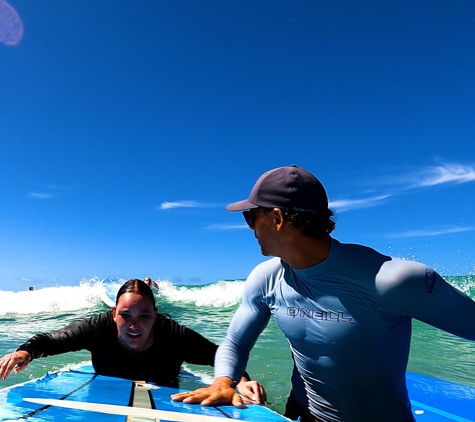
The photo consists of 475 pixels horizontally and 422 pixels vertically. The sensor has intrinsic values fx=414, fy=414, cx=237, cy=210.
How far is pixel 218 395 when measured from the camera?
6.20ft

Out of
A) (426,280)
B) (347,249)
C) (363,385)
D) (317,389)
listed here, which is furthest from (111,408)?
(426,280)

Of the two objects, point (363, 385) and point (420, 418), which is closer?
point (363, 385)

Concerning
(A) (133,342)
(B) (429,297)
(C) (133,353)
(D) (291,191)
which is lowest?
(C) (133,353)

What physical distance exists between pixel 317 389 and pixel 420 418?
1.85m

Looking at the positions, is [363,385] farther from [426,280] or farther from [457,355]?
[457,355]

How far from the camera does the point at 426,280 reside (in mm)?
1473

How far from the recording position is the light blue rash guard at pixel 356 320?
1.49 metres

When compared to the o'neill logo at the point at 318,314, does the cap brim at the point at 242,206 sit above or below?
above

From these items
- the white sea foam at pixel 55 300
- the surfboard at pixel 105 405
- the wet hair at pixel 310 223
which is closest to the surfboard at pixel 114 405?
the surfboard at pixel 105 405

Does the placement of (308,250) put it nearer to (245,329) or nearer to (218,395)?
(245,329)

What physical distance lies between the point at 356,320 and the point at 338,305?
3.5 inches

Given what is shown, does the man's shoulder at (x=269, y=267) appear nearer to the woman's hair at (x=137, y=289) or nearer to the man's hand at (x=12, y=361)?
the woman's hair at (x=137, y=289)

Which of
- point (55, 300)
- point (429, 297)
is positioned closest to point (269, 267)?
point (429, 297)

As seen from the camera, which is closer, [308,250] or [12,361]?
[308,250]
